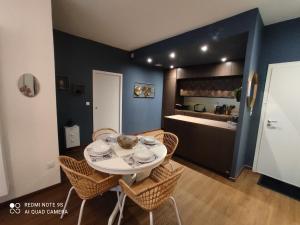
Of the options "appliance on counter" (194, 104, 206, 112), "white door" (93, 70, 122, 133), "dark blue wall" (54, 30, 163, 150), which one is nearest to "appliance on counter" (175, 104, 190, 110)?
"appliance on counter" (194, 104, 206, 112)

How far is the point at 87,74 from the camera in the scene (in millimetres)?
3658

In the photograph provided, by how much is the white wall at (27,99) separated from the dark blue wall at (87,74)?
142 centimetres

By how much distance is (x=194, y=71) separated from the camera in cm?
469

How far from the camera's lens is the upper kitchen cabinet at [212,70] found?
3832mm

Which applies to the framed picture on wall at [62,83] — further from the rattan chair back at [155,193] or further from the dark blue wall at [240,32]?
the rattan chair back at [155,193]

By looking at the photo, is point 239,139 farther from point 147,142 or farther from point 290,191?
point 147,142

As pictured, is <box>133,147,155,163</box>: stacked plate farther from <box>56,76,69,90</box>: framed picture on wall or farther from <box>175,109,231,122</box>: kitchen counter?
<box>175,109,231,122</box>: kitchen counter

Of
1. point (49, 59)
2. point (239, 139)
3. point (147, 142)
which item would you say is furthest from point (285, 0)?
point (49, 59)

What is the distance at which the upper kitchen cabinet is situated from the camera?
383cm

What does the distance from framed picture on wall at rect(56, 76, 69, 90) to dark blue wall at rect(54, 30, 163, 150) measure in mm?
79

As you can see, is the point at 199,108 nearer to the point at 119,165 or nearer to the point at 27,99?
the point at 119,165

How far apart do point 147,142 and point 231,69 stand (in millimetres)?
3377

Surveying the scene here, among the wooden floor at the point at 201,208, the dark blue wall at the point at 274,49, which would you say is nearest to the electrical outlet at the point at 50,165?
the wooden floor at the point at 201,208

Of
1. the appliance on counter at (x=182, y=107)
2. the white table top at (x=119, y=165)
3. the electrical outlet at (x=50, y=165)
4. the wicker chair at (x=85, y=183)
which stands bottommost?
the electrical outlet at (x=50, y=165)
